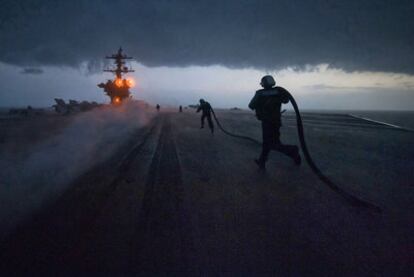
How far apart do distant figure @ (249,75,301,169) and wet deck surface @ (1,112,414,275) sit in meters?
1.03

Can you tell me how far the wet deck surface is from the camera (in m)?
3.14

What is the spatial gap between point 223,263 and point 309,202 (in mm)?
2498

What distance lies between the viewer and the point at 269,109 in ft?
26.5

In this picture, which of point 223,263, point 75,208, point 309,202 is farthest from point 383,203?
point 75,208

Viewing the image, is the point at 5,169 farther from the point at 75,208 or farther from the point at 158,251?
the point at 158,251

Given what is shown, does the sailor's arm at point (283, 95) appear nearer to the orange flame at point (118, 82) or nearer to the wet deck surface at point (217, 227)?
the wet deck surface at point (217, 227)

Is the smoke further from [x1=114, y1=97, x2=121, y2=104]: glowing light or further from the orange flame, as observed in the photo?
the orange flame

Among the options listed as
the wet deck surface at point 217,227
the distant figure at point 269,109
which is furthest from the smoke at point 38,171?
the distant figure at point 269,109

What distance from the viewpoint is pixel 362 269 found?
306 cm

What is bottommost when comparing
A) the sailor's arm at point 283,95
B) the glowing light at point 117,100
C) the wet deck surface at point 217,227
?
the wet deck surface at point 217,227

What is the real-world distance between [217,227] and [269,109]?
15.2 ft

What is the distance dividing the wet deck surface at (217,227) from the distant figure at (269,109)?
1027 millimetres

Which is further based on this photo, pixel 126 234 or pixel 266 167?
pixel 266 167

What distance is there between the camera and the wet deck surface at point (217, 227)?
3.14 m
